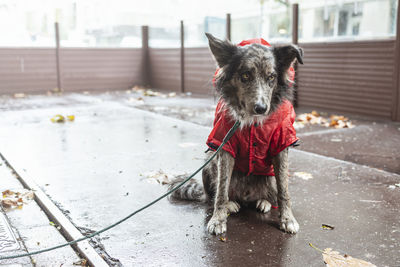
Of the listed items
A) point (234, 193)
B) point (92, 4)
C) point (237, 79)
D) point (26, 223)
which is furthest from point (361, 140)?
point (92, 4)

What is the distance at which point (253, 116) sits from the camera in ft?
10.5

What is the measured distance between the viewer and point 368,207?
12.4 ft

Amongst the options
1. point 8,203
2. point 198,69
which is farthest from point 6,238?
point 198,69

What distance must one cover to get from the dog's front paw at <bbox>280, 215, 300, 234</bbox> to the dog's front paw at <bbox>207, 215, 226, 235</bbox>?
0.47m

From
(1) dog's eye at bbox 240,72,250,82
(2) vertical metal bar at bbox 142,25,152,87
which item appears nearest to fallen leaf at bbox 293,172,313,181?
(1) dog's eye at bbox 240,72,250,82

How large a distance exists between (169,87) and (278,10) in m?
6.01

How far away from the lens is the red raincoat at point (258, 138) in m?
3.27

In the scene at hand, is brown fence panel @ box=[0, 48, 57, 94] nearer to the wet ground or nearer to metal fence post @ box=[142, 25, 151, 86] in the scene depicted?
metal fence post @ box=[142, 25, 151, 86]

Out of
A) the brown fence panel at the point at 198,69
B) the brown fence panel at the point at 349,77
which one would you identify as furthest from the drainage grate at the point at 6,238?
the brown fence panel at the point at 198,69

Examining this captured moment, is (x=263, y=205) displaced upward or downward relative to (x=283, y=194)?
downward

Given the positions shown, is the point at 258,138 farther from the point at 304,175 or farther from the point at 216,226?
the point at 304,175

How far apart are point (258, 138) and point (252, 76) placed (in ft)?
1.67

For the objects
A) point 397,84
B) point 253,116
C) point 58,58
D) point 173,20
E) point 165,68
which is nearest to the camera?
point 253,116

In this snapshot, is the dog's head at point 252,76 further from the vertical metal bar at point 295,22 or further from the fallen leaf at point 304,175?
the vertical metal bar at point 295,22
